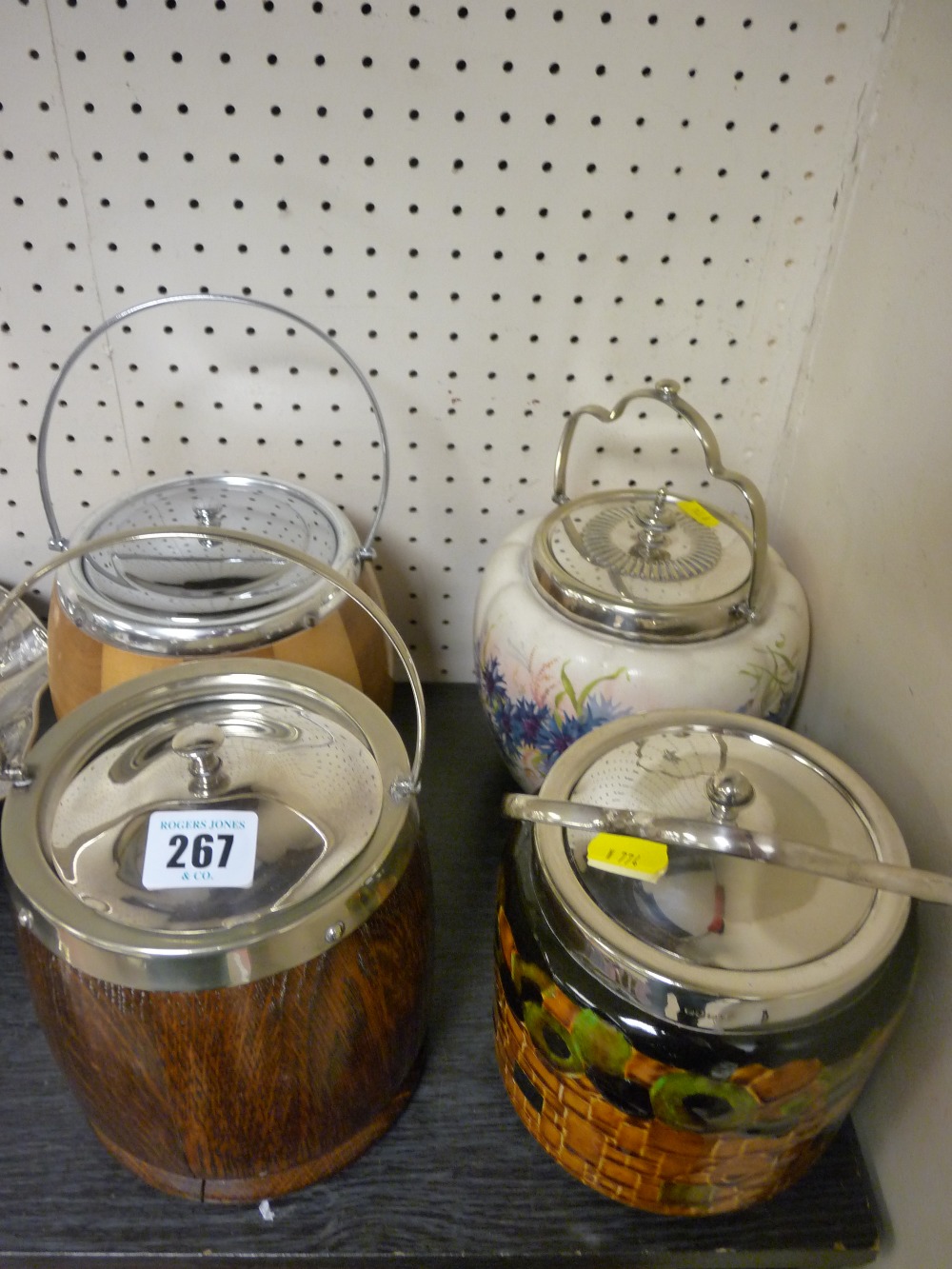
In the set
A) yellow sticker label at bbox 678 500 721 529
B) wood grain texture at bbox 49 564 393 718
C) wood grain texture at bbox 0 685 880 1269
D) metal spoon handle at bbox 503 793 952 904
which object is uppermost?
metal spoon handle at bbox 503 793 952 904

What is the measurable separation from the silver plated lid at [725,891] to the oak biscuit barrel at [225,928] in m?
0.12

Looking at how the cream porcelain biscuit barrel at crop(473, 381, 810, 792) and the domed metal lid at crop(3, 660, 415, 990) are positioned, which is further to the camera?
the cream porcelain biscuit barrel at crop(473, 381, 810, 792)

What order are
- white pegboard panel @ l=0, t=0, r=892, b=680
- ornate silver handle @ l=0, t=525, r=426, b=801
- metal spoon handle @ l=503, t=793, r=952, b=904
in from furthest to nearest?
white pegboard panel @ l=0, t=0, r=892, b=680, ornate silver handle @ l=0, t=525, r=426, b=801, metal spoon handle @ l=503, t=793, r=952, b=904

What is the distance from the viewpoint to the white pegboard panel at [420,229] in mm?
617

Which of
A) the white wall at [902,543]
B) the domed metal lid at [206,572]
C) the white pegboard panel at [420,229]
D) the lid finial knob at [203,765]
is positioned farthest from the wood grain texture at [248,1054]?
the white pegboard panel at [420,229]

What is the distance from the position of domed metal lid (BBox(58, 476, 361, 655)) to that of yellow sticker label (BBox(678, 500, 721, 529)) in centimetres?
28

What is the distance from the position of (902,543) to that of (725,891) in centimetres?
29

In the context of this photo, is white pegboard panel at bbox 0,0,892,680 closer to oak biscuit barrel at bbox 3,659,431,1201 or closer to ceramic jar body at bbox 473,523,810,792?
ceramic jar body at bbox 473,523,810,792

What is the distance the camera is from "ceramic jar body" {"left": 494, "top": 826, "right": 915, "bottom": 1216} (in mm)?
440

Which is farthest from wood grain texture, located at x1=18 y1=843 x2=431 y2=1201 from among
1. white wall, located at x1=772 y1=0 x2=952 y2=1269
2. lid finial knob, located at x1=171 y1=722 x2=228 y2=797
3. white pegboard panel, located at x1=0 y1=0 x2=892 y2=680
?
white pegboard panel, located at x1=0 y1=0 x2=892 y2=680

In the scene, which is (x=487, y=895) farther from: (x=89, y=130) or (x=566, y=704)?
(x=89, y=130)

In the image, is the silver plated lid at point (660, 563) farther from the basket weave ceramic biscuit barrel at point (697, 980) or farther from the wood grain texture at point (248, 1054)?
the wood grain texture at point (248, 1054)

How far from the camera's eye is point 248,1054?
47 cm

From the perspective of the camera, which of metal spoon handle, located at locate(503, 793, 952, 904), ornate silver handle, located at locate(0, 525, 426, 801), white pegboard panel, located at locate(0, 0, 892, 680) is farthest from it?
white pegboard panel, located at locate(0, 0, 892, 680)
